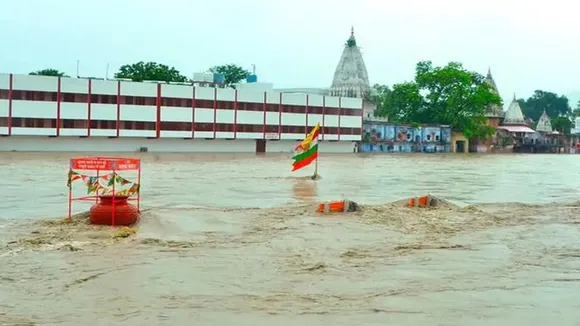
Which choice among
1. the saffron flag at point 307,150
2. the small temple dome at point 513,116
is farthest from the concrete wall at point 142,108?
the small temple dome at point 513,116

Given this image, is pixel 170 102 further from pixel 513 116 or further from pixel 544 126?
pixel 544 126

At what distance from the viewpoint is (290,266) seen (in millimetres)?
9688

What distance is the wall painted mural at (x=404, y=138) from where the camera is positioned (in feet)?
263

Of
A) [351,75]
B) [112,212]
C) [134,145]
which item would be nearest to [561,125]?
[351,75]

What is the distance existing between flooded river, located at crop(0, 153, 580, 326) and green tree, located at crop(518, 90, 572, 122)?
134948 mm

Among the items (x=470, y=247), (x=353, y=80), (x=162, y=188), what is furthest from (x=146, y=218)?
(x=353, y=80)

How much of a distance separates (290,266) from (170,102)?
51.7 meters

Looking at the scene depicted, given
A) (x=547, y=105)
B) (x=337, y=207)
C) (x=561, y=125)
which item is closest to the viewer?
(x=337, y=207)

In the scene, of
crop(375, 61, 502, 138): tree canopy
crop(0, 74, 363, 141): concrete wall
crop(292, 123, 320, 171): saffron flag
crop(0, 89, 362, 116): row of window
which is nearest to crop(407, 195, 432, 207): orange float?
crop(292, 123, 320, 171): saffron flag

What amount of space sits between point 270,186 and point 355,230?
37.2 feet

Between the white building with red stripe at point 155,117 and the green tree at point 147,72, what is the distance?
11.8 m

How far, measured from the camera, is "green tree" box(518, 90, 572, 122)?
475 feet

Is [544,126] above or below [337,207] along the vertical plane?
above

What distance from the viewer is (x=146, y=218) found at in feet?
43.8
